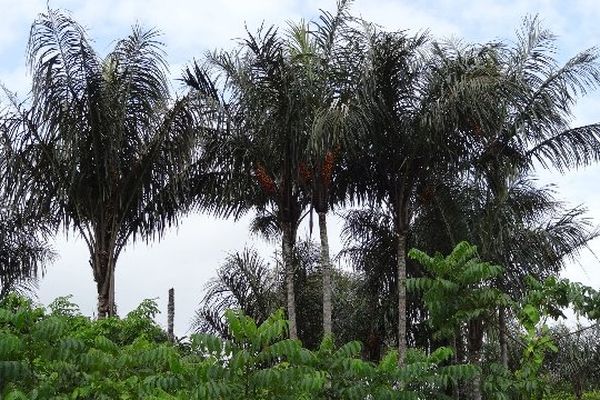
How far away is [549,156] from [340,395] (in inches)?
311

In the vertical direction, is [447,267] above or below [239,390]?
above

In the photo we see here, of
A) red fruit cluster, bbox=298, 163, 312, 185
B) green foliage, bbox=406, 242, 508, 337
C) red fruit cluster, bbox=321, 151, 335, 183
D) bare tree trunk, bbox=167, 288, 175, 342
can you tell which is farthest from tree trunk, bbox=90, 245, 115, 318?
green foliage, bbox=406, 242, 508, 337

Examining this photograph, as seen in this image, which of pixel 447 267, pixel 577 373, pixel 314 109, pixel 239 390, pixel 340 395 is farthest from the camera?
pixel 577 373

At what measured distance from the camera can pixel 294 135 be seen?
1293cm

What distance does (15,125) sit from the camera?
1353 cm

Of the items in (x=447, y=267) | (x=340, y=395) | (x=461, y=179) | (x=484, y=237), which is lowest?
(x=340, y=395)

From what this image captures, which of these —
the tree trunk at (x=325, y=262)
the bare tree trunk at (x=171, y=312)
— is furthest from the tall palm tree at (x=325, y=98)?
the bare tree trunk at (x=171, y=312)

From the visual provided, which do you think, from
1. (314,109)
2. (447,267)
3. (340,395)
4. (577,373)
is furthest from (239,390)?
(577,373)

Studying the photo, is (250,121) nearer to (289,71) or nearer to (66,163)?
(289,71)

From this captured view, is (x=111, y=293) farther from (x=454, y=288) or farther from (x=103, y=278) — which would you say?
(x=454, y=288)

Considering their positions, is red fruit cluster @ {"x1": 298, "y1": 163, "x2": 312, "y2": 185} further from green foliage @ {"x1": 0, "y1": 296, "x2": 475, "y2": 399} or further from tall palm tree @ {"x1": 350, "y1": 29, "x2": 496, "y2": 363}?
green foliage @ {"x1": 0, "y1": 296, "x2": 475, "y2": 399}

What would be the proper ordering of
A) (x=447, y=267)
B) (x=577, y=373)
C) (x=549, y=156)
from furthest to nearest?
(x=577, y=373) → (x=549, y=156) → (x=447, y=267)

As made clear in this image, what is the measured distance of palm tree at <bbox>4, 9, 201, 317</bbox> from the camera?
13359mm

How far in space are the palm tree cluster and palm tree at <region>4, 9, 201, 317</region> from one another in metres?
0.02
